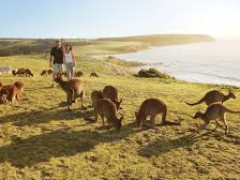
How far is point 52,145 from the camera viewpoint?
13.2m

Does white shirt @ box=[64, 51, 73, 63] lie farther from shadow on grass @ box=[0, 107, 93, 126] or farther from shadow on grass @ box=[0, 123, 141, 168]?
shadow on grass @ box=[0, 123, 141, 168]

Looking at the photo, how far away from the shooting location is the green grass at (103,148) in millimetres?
11844

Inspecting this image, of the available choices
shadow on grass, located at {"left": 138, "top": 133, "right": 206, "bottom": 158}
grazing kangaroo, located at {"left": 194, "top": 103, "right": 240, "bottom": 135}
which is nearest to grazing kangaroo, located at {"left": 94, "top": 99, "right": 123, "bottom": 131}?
shadow on grass, located at {"left": 138, "top": 133, "right": 206, "bottom": 158}

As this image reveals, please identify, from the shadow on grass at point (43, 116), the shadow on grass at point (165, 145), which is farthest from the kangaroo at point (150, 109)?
the shadow on grass at point (43, 116)

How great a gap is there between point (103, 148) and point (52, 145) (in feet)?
5.24

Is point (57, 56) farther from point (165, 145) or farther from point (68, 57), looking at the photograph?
point (165, 145)

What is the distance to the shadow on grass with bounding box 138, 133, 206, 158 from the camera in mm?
13078

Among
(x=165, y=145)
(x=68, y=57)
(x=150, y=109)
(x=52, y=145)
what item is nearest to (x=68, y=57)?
(x=68, y=57)

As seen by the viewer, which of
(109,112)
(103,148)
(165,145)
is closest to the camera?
(103,148)

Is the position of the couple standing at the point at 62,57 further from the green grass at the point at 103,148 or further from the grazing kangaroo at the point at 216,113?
the grazing kangaroo at the point at 216,113

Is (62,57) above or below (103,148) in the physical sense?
above

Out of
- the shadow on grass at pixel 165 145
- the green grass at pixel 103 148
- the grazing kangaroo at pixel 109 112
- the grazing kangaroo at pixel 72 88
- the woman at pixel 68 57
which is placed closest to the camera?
the green grass at pixel 103 148

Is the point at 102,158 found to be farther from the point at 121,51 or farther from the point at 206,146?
the point at 121,51

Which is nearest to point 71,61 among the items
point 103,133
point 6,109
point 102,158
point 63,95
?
point 63,95
